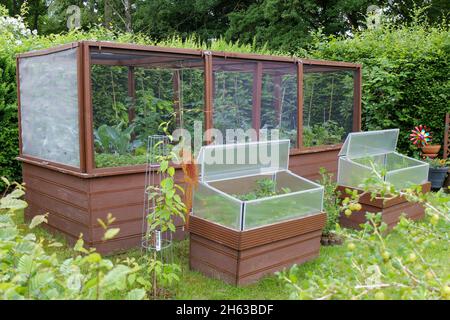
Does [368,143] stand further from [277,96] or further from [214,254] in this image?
[214,254]

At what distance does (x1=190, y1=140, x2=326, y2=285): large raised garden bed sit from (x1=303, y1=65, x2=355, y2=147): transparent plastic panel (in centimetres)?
175

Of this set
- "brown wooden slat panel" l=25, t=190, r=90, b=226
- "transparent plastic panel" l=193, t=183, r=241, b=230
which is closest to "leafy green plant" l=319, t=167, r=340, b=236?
"transparent plastic panel" l=193, t=183, r=241, b=230

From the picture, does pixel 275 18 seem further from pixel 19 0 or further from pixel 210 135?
pixel 210 135

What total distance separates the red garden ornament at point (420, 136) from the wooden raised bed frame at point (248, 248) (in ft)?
13.3

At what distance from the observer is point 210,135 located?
15.9 feet

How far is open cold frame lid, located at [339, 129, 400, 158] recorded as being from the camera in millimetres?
5301

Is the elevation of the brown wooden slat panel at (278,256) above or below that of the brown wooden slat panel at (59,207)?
below

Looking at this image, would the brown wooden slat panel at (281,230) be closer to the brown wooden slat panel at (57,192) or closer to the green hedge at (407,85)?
the brown wooden slat panel at (57,192)

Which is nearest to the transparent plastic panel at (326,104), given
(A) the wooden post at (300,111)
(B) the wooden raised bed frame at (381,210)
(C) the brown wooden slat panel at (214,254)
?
(A) the wooden post at (300,111)

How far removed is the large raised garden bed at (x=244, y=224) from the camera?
138 inches

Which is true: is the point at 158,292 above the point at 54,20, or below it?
below

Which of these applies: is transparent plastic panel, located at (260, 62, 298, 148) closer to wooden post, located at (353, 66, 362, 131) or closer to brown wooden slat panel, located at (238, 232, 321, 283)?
wooden post, located at (353, 66, 362, 131)

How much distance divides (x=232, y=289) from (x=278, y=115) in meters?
2.54
